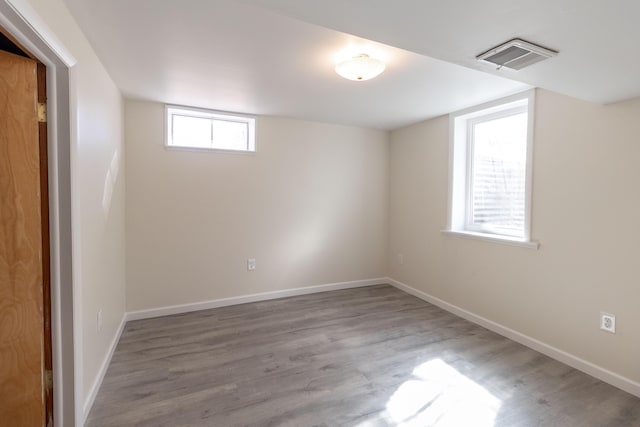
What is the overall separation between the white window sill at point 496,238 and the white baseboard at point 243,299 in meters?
1.47

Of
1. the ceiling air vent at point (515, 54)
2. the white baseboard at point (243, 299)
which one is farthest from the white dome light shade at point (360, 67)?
the white baseboard at point (243, 299)

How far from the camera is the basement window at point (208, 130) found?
3201mm

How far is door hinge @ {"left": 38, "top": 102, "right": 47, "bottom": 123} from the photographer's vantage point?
143 cm

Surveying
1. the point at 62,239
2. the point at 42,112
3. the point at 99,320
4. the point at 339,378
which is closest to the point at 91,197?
the point at 62,239

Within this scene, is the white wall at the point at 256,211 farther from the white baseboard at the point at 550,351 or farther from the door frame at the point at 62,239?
the door frame at the point at 62,239

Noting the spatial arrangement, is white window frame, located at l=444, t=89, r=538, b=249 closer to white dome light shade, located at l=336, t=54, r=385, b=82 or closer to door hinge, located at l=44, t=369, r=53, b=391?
white dome light shade, located at l=336, t=54, r=385, b=82

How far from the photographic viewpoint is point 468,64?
166 cm

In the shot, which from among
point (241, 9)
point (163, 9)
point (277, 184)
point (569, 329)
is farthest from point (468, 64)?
point (277, 184)

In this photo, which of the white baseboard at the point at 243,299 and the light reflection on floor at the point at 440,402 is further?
the white baseboard at the point at 243,299

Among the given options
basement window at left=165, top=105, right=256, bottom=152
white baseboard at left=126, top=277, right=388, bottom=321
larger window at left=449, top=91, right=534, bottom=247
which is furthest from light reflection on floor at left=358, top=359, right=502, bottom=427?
basement window at left=165, top=105, right=256, bottom=152

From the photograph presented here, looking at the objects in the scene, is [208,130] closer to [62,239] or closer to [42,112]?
[42,112]

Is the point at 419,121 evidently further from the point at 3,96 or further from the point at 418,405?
the point at 3,96

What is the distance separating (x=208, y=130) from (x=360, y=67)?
208 centimetres

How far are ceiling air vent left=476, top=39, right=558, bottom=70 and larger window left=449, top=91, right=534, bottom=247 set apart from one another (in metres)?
1.27
